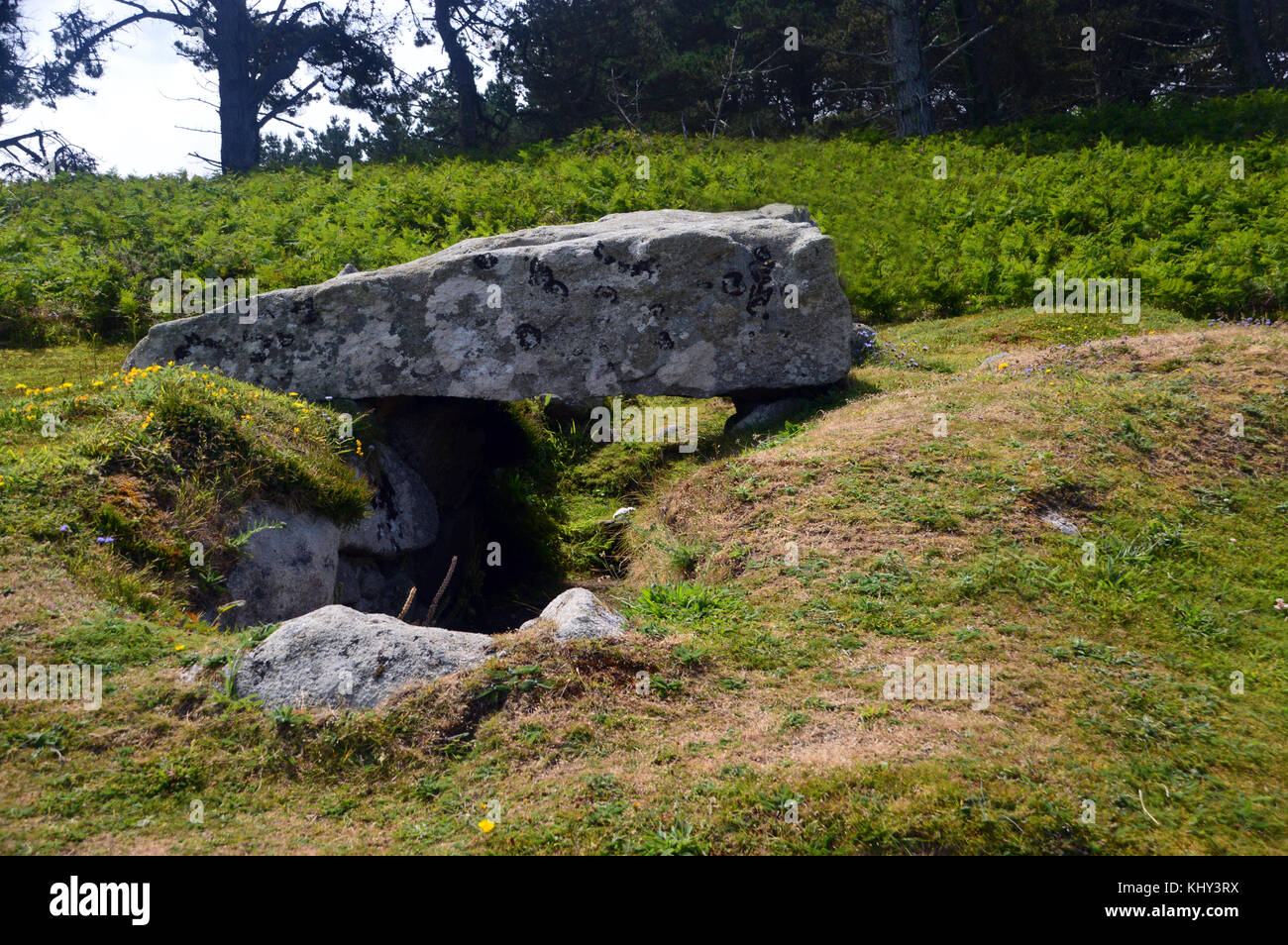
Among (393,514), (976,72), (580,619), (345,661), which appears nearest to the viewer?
(345,661)

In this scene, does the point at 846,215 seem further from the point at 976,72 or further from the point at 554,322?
the point at 976,72

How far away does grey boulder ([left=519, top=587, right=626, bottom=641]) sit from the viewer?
5.17 m

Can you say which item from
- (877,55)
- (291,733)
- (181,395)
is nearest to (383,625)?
(291,733)

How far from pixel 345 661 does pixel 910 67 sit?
18.7 m

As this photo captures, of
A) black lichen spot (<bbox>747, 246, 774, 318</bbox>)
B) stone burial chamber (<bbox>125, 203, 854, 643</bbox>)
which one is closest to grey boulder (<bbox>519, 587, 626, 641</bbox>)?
stone burial chamber (<bbox>125, 203, 854, 643</bbox>)

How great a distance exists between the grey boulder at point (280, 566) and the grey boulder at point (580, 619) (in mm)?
2248

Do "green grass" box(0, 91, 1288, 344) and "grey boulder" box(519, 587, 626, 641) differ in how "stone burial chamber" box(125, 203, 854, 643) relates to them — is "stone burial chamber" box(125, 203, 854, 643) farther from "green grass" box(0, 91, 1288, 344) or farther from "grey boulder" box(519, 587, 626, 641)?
"green grass" box(0, 91, 1288, 344)

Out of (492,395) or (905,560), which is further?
(492,395)

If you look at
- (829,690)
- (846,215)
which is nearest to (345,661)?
(829,690)

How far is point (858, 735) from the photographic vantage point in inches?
173

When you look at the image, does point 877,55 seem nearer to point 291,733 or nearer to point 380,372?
point 380,372

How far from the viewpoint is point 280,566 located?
6.59 m

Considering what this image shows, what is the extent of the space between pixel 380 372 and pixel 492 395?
3.72 feet

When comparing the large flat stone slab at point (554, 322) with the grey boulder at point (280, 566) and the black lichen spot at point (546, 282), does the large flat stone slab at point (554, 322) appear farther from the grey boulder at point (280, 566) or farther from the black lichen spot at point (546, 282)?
the grey boulder at point (280, 566)
